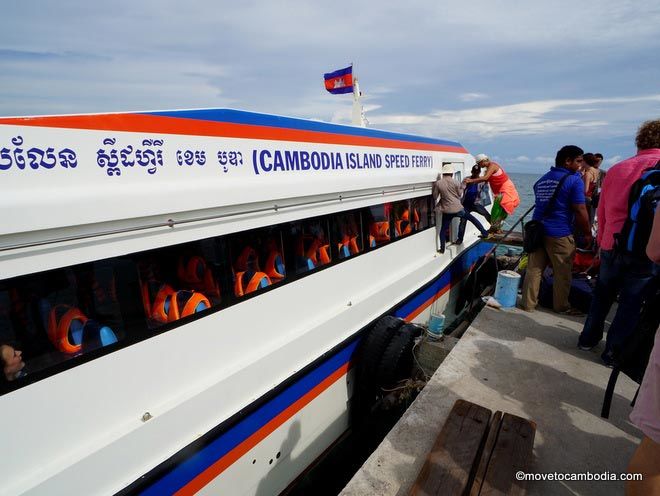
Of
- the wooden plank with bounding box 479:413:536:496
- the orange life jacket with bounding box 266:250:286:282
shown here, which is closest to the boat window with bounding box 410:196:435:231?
the orange life jacket with bounding box 266:250:286:282

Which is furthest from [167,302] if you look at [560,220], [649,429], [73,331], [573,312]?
[573,312]

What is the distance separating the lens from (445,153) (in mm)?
6086

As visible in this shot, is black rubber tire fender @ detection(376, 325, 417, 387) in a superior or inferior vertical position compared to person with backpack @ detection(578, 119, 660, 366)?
inferior

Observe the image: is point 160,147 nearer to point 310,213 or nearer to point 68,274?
point 68,274

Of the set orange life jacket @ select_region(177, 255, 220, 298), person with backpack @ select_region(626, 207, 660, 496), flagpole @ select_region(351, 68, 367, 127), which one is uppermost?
flagpole @ select_region(351, 68, 367, 127)

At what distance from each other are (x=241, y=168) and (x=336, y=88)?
3.61 meters

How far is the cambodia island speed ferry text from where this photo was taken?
5.64 ft

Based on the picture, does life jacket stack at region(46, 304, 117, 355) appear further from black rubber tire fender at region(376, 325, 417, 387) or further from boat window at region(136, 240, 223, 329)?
black rubber tire fender at region(376, 325, 417, 387)

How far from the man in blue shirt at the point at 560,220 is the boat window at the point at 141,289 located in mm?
2230

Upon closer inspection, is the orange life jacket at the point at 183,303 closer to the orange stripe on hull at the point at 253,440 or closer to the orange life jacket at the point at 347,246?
the orange stripe on hull at the point at 253,440

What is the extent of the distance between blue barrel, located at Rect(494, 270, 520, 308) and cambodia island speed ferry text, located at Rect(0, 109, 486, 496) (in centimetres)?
192

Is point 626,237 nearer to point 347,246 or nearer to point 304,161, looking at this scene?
point 347,246

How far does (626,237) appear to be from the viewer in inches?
117

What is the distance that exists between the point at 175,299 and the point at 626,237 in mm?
3271
